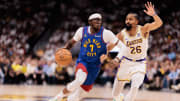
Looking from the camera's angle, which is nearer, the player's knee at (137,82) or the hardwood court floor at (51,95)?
the player's knee at (137,82)

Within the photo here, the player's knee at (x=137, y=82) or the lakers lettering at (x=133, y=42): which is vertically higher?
the lakers lettering at (x=133, y=42)

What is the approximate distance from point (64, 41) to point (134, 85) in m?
13.7

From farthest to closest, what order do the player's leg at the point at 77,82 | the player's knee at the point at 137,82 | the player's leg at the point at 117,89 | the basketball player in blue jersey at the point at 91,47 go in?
1. the player's leg at the point at 117,89
2. the basketball player in blue jersey at the point at 91,47
3. the player's knee at the point at 137,82
4. the player's leg at the point at 77,82

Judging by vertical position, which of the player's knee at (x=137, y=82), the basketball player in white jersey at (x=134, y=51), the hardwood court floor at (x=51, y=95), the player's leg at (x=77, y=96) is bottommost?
the hardwood court floor at (x=51, y=95)

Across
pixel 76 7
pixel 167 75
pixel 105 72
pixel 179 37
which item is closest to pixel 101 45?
pixel 167 75

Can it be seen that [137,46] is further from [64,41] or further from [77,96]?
[64,41]

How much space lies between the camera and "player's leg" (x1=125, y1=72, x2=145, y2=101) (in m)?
7.00

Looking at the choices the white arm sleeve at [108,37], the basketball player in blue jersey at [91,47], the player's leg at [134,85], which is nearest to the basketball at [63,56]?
the basketball player in blue jersey at [91,47]

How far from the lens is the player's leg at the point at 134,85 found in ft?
23.0

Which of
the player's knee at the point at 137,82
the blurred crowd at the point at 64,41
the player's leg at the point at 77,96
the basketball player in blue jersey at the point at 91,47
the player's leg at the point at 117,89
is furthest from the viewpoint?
the blurred crowd at the point at 64,41

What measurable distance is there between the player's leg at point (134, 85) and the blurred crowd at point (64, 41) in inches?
264

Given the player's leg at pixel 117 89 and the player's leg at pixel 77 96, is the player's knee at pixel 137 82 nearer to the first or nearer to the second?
the player's leg at pixel 117 89

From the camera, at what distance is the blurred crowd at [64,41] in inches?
575

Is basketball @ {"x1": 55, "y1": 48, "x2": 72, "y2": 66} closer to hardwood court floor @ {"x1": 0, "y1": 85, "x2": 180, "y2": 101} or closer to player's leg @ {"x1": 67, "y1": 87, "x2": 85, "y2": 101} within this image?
player's leg @ {"x1": 67, "y1": 87, "x2": 85, "y2": 101}
